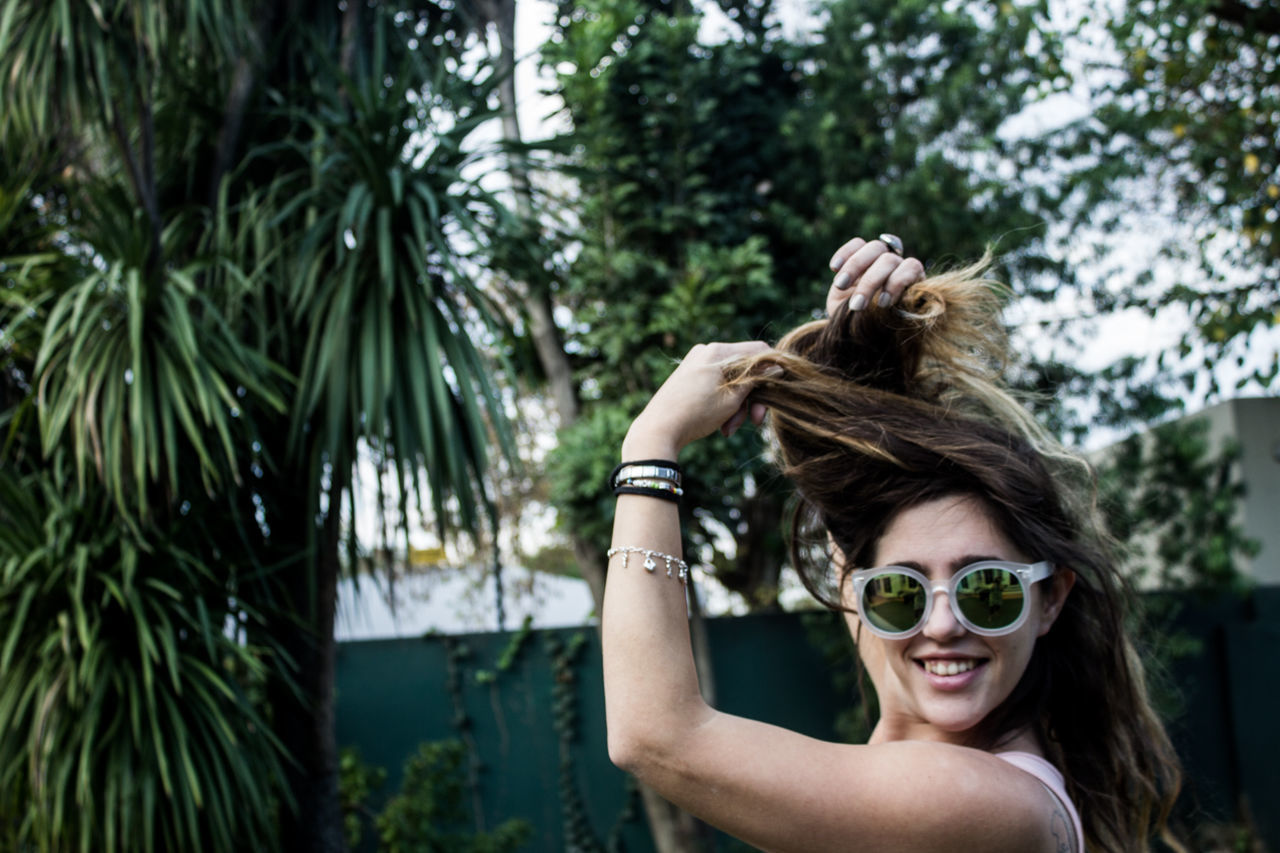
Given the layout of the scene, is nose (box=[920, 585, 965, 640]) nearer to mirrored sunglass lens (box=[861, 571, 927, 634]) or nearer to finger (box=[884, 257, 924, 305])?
mirrored sunglass lens (box=[861, 571, 927, 634])

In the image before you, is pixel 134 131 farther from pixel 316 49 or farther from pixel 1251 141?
pixel 1251 141

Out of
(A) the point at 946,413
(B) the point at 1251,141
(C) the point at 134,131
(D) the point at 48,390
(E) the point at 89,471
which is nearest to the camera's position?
(A) the point at 946,413

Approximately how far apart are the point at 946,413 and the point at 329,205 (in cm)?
355

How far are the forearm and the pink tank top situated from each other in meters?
0.43

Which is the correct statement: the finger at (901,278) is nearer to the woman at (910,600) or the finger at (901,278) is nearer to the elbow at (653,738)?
the woman at (910,600)

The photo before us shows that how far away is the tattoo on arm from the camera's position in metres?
1.13

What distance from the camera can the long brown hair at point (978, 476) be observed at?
4.23 ft

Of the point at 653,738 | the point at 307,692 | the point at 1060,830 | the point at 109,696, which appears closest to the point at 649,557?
the point at 653,738

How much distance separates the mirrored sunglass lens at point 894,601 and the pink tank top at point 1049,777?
0.58ft

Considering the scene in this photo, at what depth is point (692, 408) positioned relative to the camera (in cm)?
120

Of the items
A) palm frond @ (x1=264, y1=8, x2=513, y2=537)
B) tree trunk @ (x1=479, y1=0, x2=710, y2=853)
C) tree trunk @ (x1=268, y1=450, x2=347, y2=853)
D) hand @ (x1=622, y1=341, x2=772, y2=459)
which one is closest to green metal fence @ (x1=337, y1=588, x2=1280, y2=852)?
tree trunk @ (x1=479, y1=0, x2=710, y2=853)

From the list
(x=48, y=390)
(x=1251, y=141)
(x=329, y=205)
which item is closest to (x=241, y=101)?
(x=329, y=205)

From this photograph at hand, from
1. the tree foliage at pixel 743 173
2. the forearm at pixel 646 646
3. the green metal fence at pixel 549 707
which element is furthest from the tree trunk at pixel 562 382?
the forearm at pixel 646 646

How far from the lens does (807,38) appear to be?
20.2ft
